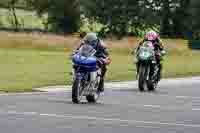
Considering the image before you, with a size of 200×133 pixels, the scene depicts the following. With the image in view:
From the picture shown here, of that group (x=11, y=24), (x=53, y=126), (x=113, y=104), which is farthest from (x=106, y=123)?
(x=11, y=24)

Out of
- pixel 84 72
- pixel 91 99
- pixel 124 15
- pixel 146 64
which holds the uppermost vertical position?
pixel 84 72

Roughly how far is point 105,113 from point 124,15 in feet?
269

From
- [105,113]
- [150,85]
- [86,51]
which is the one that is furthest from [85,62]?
[150,85]

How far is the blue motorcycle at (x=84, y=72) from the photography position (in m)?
19.0

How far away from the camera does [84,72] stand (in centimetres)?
1923

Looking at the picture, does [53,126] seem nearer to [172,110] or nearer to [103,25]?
[172,110]

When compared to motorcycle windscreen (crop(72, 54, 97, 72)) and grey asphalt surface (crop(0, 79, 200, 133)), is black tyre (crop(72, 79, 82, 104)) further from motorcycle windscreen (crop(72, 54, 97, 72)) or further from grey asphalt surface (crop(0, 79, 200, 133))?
motorcycle windscreen (crop(72, 54, 97, 72))

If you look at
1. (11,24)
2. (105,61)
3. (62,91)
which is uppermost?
(105,61)

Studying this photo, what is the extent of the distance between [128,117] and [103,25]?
8453cm

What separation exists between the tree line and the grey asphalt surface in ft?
243

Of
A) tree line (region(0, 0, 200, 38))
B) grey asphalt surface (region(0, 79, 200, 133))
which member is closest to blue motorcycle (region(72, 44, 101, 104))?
grey asphalt surface (region(0, 79, 200, 133))

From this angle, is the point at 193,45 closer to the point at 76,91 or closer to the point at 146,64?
the point at 146,64

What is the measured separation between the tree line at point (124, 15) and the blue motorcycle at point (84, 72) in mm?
77788

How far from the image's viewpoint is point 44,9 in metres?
116
